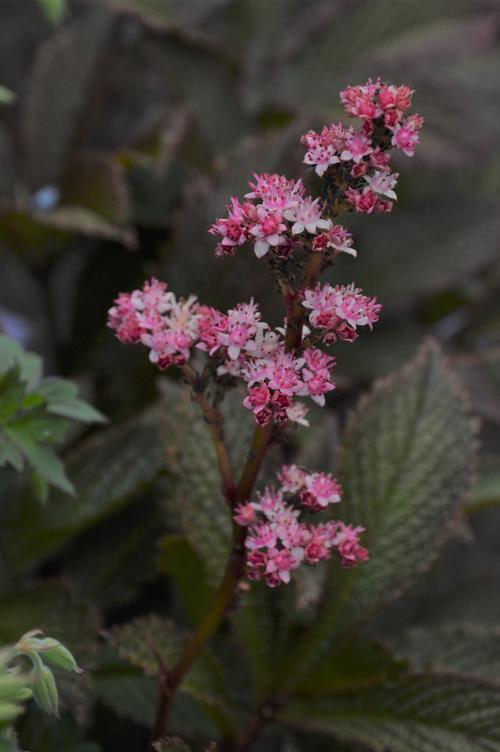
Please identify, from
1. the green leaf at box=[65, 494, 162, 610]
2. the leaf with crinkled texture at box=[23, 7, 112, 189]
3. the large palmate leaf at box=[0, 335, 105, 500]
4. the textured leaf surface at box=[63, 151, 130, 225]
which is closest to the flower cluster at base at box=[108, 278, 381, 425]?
the large palmate leaf at box=[0, 335, 105, 500]

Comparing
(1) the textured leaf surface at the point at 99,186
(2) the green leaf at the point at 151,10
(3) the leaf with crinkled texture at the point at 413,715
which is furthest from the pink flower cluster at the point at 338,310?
(2) the green leaf at the point at 151,10

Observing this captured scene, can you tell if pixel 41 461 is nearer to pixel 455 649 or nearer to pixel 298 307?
pixel 298 307

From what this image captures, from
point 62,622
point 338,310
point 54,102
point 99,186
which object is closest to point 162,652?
point 62,622

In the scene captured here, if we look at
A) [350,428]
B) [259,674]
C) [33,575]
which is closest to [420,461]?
[350,428]

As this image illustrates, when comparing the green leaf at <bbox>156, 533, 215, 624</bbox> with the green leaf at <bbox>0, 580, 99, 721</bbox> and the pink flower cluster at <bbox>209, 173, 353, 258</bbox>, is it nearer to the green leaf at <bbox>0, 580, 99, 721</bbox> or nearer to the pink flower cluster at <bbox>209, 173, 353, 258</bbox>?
the green leaf at <bbox>0, 580, 99, 721</bbox>

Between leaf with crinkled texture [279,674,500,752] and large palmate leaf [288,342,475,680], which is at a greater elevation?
large palmate leaf [288,342,475,680]

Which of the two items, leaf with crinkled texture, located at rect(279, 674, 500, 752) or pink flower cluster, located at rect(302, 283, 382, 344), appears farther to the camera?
leaf with crinkled texture, located at rect(279, 674, 500, 752)

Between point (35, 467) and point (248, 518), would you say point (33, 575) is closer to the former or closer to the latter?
point (35, 467)
